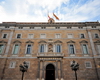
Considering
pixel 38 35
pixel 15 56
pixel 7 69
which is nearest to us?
pixel 7 69

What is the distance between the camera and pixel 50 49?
19.2 meters

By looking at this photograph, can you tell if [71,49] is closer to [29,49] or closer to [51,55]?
[51,55]

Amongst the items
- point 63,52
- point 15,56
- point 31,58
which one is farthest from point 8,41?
point 63,52

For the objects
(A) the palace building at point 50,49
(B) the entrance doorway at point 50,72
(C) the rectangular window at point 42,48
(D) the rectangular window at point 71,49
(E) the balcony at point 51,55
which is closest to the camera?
(A) the palace building at point 50,49

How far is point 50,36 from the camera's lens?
20969 millimetres

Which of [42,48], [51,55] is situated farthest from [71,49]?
[42,48]

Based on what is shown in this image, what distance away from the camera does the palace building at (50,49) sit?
55.4 ft

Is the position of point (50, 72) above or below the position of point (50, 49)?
below

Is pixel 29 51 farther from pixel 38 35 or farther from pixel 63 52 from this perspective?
pixel 63 52

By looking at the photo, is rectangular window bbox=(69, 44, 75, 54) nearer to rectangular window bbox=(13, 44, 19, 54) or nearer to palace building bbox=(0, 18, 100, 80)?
palace building bbox=(0, 18, 100, 80)

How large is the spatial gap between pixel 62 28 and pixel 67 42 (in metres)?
4.36

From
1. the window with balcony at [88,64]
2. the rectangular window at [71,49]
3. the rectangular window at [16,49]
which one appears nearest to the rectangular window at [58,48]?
the rectangular window at [71,49]

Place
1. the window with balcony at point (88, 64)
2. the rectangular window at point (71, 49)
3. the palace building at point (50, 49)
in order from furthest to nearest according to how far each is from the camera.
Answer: the rectangular window at point (71, 49) < the window with balcony at point (88, 64) < the palace building at point (50, 49)

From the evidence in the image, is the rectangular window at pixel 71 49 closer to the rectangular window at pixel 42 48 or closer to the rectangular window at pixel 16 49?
the rectangular window at pixel 42 48
